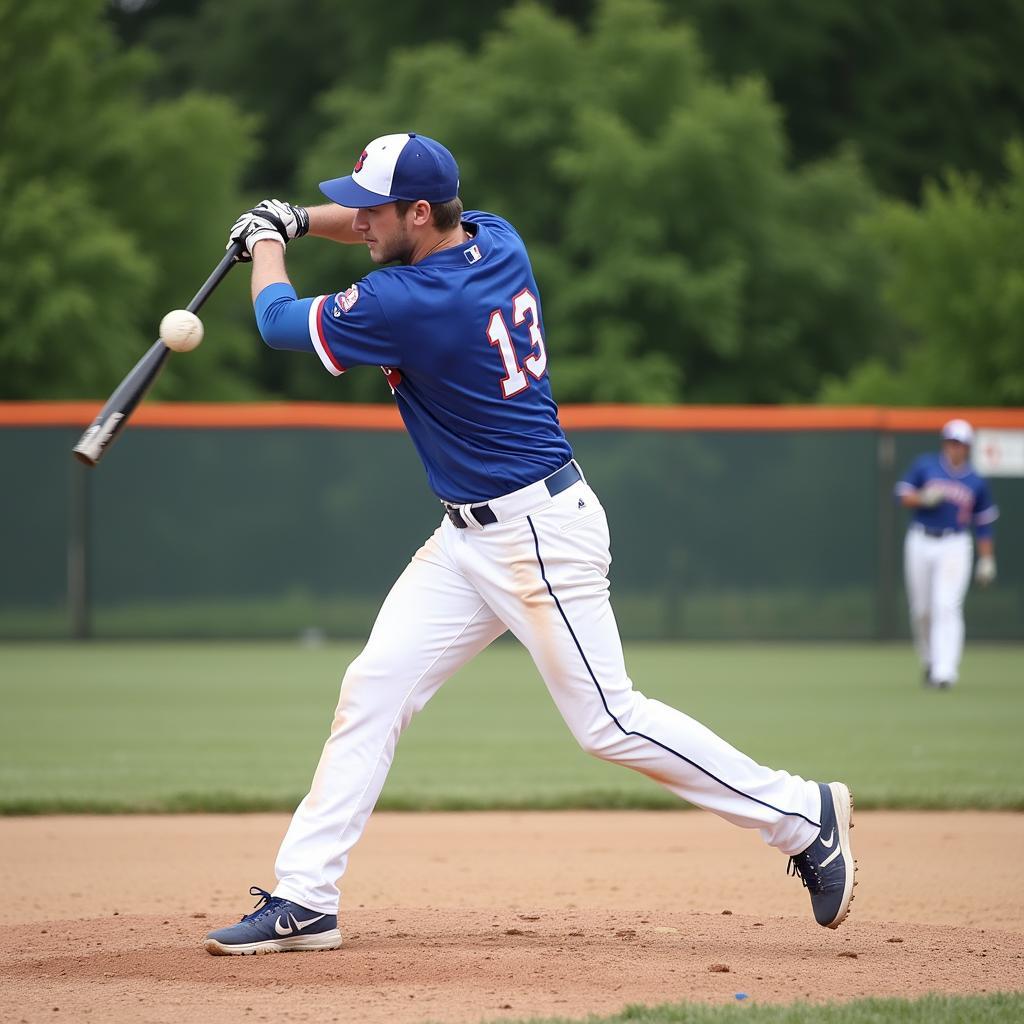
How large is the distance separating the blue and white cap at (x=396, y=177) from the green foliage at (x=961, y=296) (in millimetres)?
17455

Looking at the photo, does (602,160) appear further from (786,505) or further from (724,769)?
(724,769)

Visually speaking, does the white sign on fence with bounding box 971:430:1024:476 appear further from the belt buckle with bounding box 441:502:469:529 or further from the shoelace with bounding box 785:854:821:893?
the belt buckle with bounding box 441:502:469:529

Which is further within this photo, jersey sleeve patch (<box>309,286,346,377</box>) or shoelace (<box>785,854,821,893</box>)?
shoelace (<box>785,854,821,893</box>)

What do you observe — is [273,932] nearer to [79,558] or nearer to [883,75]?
[79,558]

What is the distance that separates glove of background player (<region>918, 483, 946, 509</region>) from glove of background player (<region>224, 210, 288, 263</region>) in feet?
29.0

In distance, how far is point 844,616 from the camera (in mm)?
16953

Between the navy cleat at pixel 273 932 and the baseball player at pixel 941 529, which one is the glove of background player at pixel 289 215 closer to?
the navy cleat at pixel 273 932

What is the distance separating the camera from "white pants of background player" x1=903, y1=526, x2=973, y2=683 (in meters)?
12.2

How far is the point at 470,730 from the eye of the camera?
10.2m

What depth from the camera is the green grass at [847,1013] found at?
3.64 meters

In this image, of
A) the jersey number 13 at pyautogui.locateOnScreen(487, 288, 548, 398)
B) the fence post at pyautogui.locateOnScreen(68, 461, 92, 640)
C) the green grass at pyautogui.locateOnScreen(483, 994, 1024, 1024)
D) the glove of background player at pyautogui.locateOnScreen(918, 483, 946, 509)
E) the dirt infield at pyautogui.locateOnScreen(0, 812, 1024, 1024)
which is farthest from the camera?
the fence post at pyautogui.locateOnScreen(68, 461, 92, 640)

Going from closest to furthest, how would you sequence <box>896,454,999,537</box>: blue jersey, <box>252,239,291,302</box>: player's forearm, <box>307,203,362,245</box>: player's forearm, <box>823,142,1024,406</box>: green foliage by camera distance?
<box>252,239,291,302</box>: player's forearm
<box>307,203,362,245</box>: player's forearm
<box>896,454,999,537</box>: blue jersey
<box>823,142,1024,406</box>: green foliage

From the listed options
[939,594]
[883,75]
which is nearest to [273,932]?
[939,594]

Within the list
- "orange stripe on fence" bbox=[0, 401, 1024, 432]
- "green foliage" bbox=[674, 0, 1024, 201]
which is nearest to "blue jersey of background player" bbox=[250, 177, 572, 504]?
"orange stripe on fence" bbox=[0, 401, 1024, 432]
